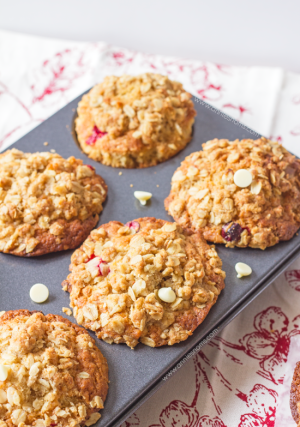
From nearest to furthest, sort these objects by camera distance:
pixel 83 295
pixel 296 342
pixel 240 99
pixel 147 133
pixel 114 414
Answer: pixel 114 414 → pixel 83 295 → pixel 296 342 → pixel 147 133 → pixel 240 99

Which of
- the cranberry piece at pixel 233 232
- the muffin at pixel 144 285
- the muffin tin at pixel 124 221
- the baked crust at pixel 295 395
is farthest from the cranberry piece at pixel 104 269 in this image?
the baked crust at pixel 295 395

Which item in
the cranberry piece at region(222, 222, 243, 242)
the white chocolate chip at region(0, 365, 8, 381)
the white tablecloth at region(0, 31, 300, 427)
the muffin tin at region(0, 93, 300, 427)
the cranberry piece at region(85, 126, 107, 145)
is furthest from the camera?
the cranberry piece at region(85, 126, 107, 145)

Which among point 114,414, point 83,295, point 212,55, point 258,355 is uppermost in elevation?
point 212,55

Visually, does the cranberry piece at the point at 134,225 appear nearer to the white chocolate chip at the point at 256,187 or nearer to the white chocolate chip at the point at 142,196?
the white chocolate chip at the point at 142,196

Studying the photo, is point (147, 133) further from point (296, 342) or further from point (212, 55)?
point (212, 55)

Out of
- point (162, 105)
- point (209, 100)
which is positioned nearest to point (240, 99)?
point (209, 100)

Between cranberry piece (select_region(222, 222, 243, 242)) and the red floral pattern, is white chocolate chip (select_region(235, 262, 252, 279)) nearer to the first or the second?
cranberry piece (select_region(222, 222, 243, 242))

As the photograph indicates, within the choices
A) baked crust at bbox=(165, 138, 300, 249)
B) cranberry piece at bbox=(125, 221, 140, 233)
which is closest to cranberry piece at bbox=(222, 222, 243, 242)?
baked crust at bbox=(165, 138, 300, 249)
